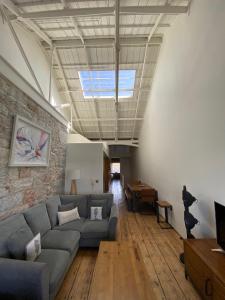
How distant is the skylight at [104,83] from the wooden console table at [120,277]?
5.50 meters

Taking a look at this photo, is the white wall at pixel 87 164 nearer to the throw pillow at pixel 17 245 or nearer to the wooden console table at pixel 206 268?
the throw pillow at pixel 17 245

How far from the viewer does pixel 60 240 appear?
265 centimetres

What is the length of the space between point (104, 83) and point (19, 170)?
4.77m

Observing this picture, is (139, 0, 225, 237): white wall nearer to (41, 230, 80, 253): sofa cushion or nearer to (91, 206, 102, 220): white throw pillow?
(91, 206, 102, 220): white throw pillow

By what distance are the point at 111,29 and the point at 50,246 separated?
4.99 metres

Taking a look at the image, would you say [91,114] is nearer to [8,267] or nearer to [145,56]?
[145,56]

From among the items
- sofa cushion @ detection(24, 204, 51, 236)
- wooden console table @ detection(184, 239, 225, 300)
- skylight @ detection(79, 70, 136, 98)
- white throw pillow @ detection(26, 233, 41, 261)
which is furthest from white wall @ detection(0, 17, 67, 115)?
wooden console table @ detection(184, 239, 225, 300)

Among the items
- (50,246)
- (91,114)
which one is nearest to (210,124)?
(50,246)

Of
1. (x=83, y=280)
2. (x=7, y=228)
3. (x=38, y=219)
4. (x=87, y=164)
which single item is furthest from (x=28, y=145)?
(x=87, y=164)

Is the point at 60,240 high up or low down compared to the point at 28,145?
down

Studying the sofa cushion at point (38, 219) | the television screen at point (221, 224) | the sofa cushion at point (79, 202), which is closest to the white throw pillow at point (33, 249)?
the sofa cushion at point (38, 219)

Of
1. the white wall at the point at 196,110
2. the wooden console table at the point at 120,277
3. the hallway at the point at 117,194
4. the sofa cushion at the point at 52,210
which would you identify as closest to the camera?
the wooden console table at the point at 120,277

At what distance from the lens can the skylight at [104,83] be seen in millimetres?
6152

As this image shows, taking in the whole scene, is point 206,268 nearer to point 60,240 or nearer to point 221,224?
point 221,224
